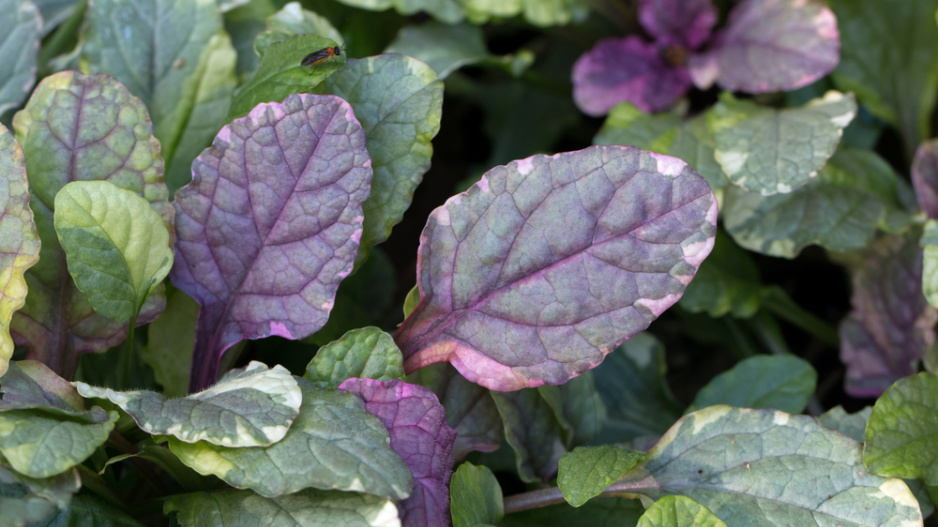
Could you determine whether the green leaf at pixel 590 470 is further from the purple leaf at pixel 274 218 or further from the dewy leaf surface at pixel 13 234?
the dewy leaf surface at pixel 13 234

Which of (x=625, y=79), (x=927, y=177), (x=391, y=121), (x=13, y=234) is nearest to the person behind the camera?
(x=13, y=234)

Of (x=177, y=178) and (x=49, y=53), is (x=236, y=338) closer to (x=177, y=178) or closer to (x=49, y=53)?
(x=177, y=178)

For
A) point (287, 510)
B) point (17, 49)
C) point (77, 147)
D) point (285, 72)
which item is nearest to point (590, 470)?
point (287, 510)

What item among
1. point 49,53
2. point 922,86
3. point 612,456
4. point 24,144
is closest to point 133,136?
point 24,144

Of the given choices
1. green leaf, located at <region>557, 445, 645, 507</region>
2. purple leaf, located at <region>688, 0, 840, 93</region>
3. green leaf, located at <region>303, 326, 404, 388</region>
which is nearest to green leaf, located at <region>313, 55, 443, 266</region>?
green leaf, located at <region>303, 326, 404, 388</region>

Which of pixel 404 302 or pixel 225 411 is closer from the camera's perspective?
pixel 225 411

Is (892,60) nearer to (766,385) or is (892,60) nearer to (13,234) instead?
(766,385)
